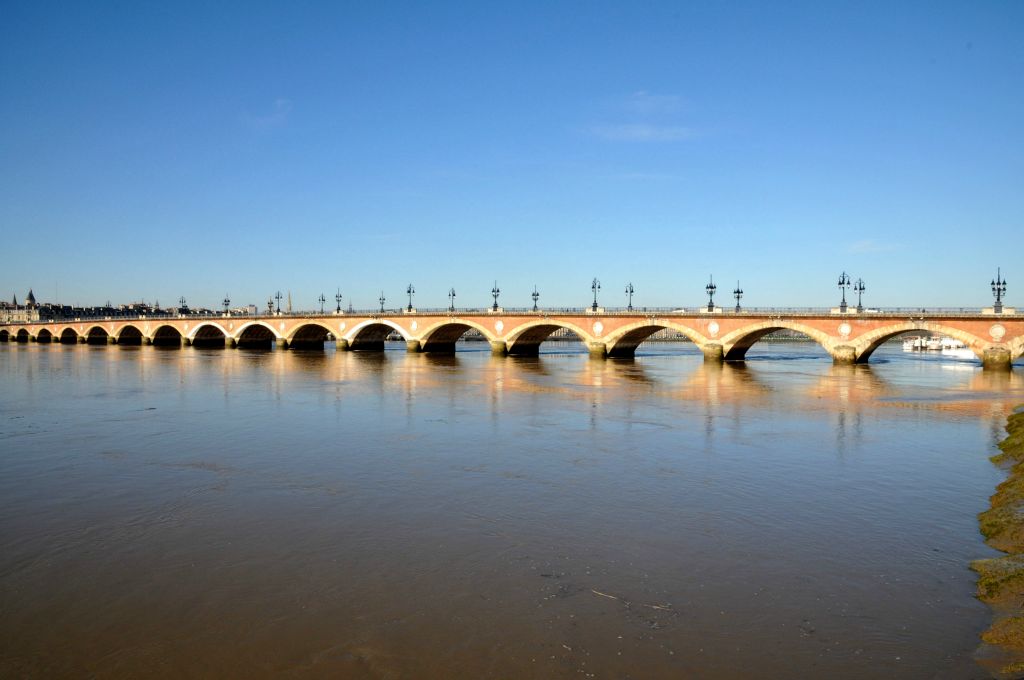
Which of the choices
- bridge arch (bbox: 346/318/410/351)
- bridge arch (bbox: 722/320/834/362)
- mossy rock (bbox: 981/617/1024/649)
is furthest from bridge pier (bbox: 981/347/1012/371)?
bridge arch (bbox: 346/318/410/351)

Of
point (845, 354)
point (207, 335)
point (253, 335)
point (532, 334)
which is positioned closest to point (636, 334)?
point (532, 334)

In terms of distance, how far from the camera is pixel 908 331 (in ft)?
171

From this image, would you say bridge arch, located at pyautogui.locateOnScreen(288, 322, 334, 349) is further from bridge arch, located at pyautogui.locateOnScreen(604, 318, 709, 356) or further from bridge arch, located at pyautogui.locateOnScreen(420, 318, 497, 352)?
bridge arch, located at pyautogui.locateOnScreen(604, 318, 709, 356)

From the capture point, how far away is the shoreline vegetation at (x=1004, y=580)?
23.5 feet

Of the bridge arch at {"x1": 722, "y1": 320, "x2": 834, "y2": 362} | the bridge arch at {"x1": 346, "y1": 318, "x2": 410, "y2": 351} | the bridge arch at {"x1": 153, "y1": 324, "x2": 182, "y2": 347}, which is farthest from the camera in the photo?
the bridge arch at {"x1": 153, "y1": 324, "x2": 182, "y2": 347}

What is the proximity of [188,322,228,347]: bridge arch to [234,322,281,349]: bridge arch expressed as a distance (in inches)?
90.9

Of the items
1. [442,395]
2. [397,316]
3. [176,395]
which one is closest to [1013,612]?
[442,395]

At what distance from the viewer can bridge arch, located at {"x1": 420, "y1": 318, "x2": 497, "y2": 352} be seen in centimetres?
7325

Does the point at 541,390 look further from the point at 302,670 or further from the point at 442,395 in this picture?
the point at 302,670

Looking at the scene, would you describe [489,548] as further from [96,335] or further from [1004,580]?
[96,335]

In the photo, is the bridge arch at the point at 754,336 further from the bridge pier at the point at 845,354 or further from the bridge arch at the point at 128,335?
the bridge arch at the point at 128,335

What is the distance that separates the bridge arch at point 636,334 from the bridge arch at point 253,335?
49387mm

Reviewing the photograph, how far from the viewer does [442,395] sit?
33969 mm

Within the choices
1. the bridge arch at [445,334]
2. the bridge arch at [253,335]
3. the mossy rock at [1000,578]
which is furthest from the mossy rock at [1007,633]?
the bridge arch at [253,335]
